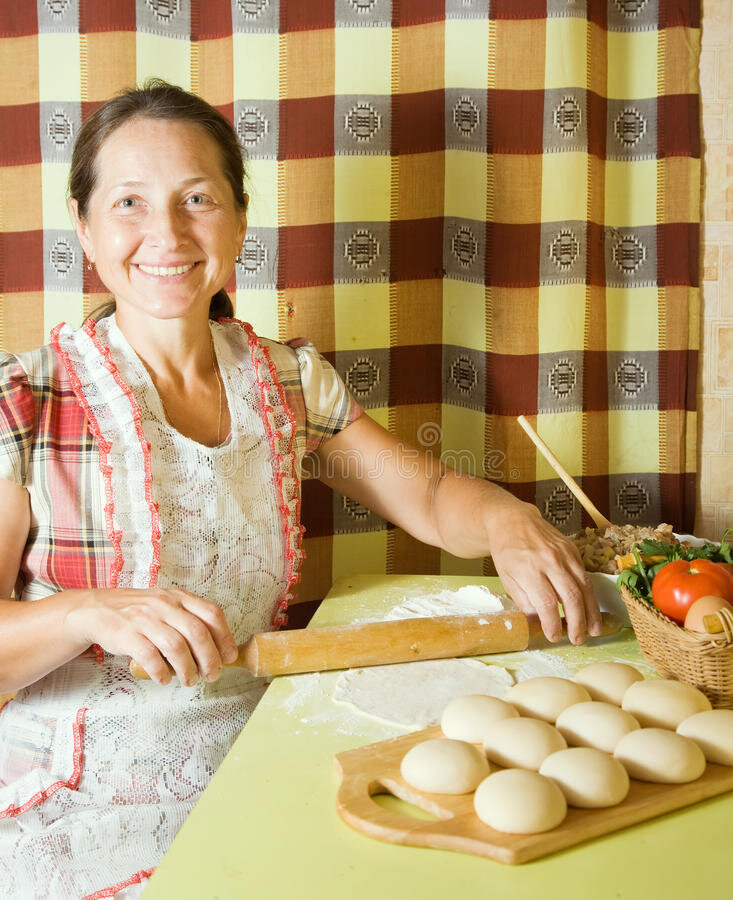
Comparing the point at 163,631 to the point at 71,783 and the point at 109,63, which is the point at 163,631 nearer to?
the point at 71,783

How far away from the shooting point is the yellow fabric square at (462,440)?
79.6 inches

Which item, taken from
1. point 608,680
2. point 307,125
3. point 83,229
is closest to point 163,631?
point 608,680

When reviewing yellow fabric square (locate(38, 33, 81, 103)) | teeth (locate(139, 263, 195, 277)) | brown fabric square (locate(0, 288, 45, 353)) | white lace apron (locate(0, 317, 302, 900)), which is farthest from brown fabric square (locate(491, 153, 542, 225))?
brown fabric square (locate(0, 288, 45, 353))

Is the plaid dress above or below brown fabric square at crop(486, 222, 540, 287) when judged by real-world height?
below

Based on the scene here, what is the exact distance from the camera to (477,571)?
2.09 meters

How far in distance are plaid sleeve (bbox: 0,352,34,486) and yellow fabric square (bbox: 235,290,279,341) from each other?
2.40 ft

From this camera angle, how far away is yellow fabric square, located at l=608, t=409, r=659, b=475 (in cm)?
199

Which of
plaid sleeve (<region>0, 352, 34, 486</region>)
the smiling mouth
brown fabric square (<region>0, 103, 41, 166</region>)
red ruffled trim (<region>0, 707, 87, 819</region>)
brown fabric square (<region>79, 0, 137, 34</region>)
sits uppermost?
brown fabric square (<region>79, 0, 137, 34</region>)

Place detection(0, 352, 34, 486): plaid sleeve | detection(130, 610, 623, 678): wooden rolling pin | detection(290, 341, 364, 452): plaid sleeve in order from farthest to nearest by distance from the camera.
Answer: detection(290, 341, 364, 452): plaid sleeve → detection(0, 352, 34, 486): plaid sleeve → detection(130, 610, 623, 678): wooden rolling pin

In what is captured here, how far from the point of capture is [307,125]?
1913 mm

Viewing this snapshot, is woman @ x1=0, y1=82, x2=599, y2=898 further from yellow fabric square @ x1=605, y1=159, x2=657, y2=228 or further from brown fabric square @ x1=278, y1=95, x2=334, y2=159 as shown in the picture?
yellow fabric square @ x1=605, y1=159, x2=657, y2=228

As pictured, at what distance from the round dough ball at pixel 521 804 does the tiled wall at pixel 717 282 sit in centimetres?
134

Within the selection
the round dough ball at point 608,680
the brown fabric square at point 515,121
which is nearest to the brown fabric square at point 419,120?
the brown fabric square at point 515,121

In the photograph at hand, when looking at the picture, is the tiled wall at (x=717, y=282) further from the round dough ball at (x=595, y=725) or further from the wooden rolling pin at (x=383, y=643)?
the round dough ball at (x=595, y=725)
